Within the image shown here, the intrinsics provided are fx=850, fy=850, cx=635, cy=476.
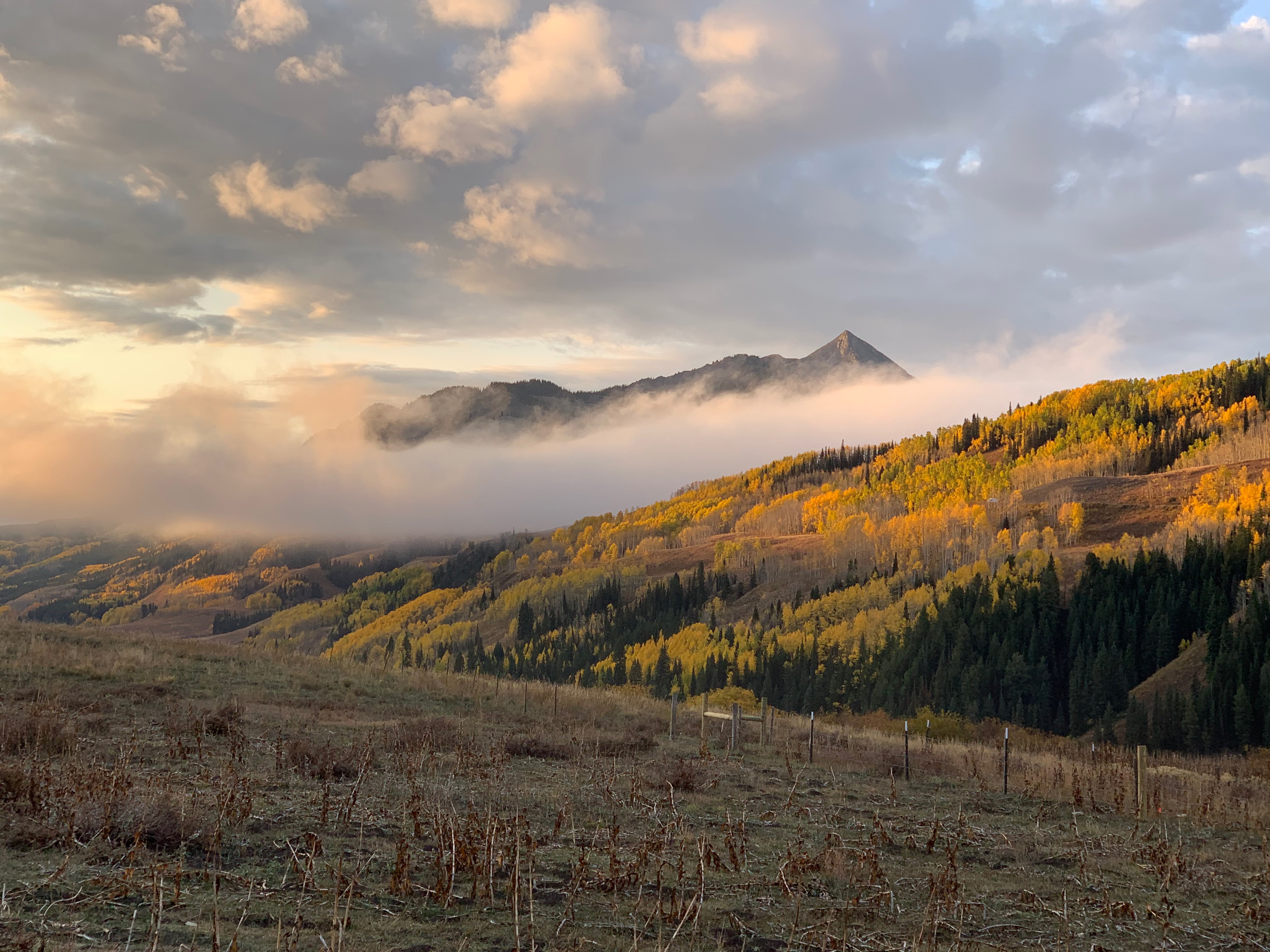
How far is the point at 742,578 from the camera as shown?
194 m

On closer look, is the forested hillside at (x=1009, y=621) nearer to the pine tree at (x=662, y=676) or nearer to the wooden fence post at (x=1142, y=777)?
the pine tree at (x=662, y=676)

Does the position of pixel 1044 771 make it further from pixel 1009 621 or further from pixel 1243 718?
pixel 1009 621

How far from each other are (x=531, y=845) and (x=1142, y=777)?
18.4 meters

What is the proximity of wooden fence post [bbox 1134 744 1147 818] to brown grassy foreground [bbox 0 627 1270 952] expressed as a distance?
2.02 ft

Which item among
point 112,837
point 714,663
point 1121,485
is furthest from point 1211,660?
point 112,837

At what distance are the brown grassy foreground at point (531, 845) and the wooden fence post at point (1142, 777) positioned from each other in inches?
24.3

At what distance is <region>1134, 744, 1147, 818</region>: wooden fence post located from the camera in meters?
20.8

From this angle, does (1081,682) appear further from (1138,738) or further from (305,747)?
(305,747)

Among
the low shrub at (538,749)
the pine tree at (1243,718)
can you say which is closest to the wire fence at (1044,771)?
the low shrub at (538,749)

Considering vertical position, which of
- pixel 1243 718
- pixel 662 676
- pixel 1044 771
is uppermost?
pixel 1044 771

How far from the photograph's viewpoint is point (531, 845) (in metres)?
9.59

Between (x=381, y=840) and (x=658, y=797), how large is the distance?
22.2ft

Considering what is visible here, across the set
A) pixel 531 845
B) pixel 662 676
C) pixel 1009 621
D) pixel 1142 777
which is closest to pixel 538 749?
pixel 531 845

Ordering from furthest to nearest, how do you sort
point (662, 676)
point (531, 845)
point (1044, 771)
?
1. point (662, 676)
2. point (1044, 771)
3. point (531, 845)
